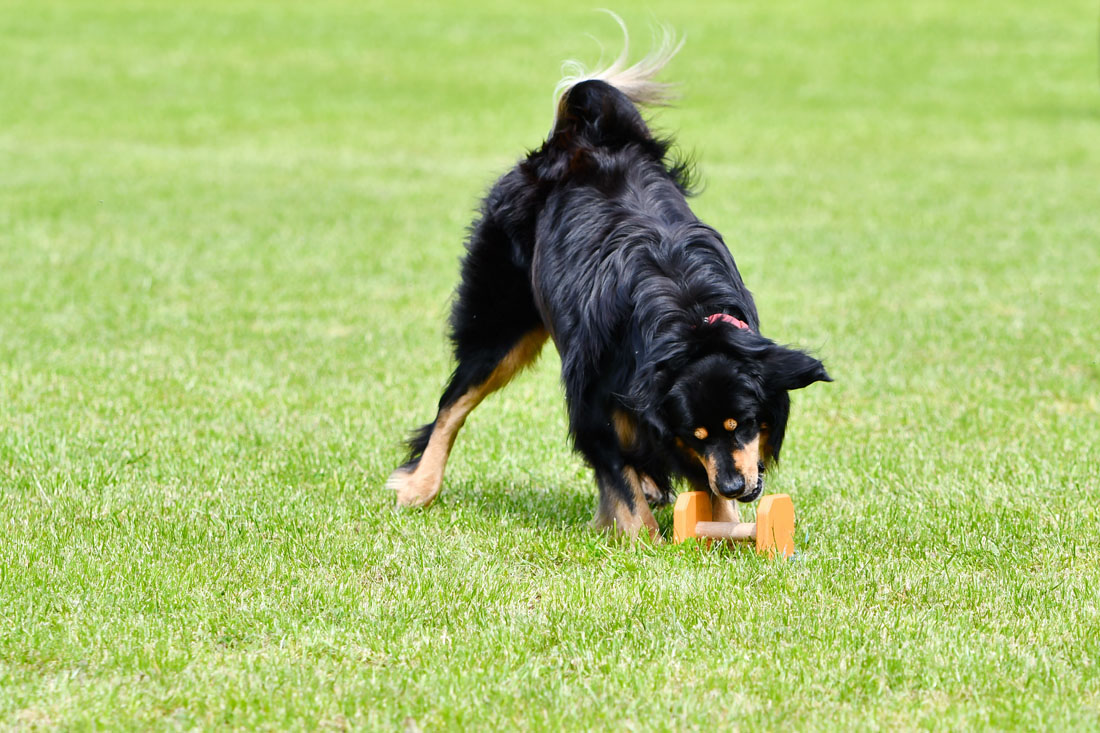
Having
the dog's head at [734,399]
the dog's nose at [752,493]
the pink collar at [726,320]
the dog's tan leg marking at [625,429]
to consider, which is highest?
the pink collar at [726,320]

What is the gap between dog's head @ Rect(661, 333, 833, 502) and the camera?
190 inches

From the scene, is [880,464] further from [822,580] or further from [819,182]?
[819,182]

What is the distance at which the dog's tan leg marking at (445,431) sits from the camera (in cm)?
618

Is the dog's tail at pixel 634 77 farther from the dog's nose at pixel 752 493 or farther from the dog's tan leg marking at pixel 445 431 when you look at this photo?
the dog's nose at pixel 752 493

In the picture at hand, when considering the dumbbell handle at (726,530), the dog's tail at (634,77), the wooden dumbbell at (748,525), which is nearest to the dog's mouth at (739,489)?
the wooden dumbbell at (748,525)

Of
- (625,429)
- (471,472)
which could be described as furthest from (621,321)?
(471,472)

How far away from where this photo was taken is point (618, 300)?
5.29 m

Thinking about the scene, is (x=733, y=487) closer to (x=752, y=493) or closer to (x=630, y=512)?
(x=752, y=493)

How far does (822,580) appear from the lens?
493 centimetres

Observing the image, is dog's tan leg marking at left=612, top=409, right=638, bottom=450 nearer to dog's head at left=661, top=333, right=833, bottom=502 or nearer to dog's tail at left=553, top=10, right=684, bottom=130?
Answer: dog's head at left=661, top=333, right=833, bottom=502

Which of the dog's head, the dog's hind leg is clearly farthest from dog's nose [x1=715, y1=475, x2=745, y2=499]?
the dog's hind leg

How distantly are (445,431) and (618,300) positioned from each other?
145 centimetres

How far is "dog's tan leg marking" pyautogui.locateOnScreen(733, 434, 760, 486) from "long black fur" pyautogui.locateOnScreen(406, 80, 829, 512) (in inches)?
1.6

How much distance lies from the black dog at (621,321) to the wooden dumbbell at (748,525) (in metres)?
0.10
